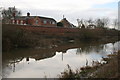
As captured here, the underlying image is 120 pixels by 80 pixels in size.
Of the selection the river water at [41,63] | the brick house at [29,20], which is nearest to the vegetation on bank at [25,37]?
the river water at [41,63]

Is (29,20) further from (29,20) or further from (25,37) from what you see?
(25,37)

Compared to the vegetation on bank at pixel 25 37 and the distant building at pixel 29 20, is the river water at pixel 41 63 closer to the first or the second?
the vegetation on bank at pixel 25 37

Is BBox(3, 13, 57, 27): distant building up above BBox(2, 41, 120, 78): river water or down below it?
above

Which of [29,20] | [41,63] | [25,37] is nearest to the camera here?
[41,63]

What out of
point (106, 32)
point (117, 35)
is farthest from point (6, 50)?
point (117, 35)

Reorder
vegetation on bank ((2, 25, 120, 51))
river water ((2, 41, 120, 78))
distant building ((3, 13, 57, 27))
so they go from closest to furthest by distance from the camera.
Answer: river water ((2, 41, 120, 78)) → vegetation on bank ((2, 25, 120, 51)) → distant building ((3, 13, 57, 27))

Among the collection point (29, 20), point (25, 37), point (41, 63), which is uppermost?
point (29, 20)

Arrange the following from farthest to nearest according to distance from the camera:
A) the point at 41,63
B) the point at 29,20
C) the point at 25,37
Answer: the point at 29,20 < the point at 25,37 < the point at 41,63

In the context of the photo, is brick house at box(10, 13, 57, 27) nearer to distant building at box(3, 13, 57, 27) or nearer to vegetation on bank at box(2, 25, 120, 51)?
distant building at box(3, 13, 57, 27)

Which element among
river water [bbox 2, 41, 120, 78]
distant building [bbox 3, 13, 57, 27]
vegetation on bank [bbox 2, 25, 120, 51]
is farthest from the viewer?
distant building [bbox 3, 13, 57, 27]

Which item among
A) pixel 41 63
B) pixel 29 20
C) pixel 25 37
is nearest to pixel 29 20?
pixel 29 20

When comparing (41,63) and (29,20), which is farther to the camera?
(29,20)

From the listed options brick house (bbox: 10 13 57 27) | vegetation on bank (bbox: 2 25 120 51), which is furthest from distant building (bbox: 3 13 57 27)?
vegetation on bank (bbox: 2 25 120 51)

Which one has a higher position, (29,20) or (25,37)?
(29,20)
